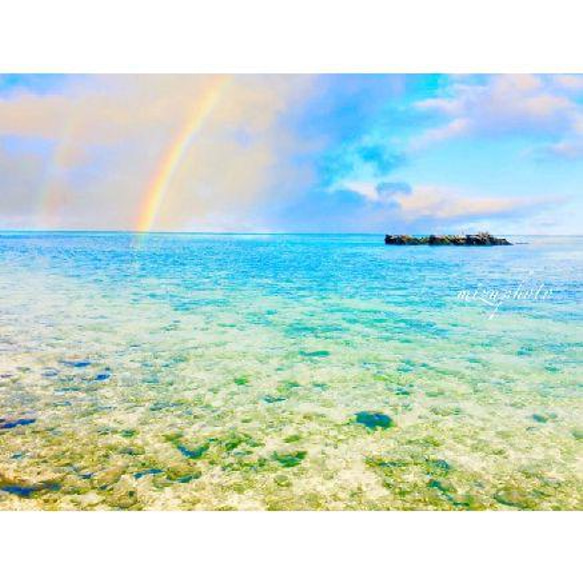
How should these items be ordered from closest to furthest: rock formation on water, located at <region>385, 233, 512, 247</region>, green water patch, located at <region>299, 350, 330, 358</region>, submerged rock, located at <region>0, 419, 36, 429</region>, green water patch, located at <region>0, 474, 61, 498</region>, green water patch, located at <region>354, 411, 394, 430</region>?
green water patch, located at <region>0, 474, 61, 498</region>, submerged rock, located at <region>0, 419, 36, 429</region>, green water patch, located at <region>354, 411, 394, 430</region>, green water patch, located at <region>299, 350, 330, 358</region>, rock formation on water, located at <region>385, 233, 512, 247</region>

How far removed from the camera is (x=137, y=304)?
1502 cm

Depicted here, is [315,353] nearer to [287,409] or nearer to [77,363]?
[287,409]

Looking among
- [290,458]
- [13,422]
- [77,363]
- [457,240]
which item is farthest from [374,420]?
[457,240]

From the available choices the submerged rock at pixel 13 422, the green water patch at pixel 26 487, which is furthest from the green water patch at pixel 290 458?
the submerged rock at pixel 13 422

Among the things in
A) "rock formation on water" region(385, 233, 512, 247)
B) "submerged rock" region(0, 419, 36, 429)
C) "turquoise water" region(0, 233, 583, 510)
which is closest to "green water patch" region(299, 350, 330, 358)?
"turquoise water" region(0, 233, 583, 510)

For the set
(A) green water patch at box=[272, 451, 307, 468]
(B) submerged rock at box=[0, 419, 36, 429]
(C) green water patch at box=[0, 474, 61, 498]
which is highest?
(A) green water patch at box=[272, 451, 307, 468]

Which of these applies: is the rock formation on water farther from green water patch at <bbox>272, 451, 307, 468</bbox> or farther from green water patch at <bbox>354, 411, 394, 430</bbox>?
green water patch at <bbox>272, 451, 307, 468</bbox>

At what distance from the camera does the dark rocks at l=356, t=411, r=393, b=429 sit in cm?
600

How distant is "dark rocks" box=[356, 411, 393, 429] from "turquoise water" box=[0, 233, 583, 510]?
0.04 m

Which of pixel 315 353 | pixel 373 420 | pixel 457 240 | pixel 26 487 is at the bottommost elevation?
pixel 26 487

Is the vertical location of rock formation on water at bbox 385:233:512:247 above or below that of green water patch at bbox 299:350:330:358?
above

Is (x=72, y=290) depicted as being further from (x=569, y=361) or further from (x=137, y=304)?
(x=569, y=361)

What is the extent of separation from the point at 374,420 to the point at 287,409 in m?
1.21

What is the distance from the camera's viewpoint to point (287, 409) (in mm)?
6512
